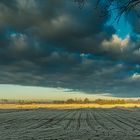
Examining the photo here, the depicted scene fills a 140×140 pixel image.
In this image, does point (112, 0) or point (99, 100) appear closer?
point (112, 0)

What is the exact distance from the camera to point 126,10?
41.0ft

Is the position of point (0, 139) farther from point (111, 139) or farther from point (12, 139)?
point (111, 139)

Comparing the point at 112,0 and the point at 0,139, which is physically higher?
the point at 112,0

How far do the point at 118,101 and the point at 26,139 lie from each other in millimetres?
141072

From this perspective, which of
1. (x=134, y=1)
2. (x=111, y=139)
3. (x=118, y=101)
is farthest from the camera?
(x=118, y=101)

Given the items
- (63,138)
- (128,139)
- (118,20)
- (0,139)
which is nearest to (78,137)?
(63,138)

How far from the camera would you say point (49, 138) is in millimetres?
15602

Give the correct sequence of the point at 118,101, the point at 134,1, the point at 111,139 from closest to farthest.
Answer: the point at 134,1
the point at 111,139
the point at 118,101

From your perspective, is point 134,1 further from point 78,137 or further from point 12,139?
point 12,139

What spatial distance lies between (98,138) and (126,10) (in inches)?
214

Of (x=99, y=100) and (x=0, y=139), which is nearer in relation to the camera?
(x=0, y=139)

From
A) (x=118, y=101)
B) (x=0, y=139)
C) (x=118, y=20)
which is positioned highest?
(x=118, y=101)

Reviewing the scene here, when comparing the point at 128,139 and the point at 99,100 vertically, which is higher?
Answer: the point at 99,100

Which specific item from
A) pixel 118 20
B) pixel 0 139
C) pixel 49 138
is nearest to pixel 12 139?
pixel 0 139
